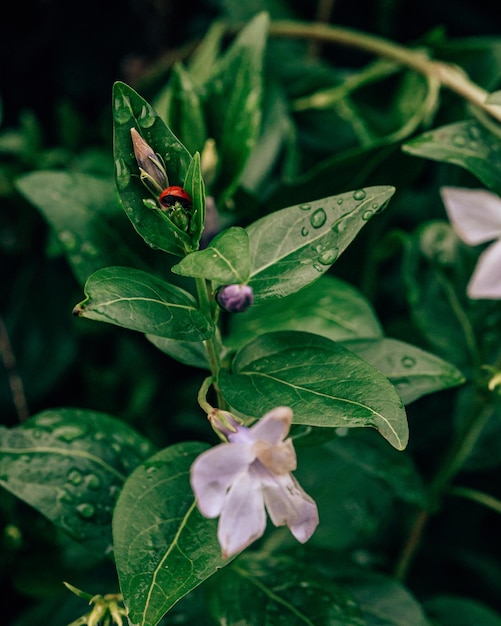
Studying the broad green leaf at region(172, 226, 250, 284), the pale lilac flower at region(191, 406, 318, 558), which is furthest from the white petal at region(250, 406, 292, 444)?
the broad green leaf at region(172, 226, 250, 284)

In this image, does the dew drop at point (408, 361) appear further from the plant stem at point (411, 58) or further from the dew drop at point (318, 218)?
the plant stem at point (411, 58)

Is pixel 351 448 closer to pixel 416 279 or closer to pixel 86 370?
pixel 416 279

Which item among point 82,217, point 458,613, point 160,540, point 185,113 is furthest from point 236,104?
point 458,613

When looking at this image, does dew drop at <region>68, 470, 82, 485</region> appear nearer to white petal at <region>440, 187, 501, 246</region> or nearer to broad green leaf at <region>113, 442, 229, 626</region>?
broad green leaf at <region>113, 442, 229, 626</region>

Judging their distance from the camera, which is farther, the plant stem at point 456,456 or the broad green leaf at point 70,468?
the plant stem at point 456,456

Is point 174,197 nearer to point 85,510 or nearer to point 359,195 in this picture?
point 359,195

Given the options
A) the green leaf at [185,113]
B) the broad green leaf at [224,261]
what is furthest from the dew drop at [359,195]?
the green leaf at [185,113]
